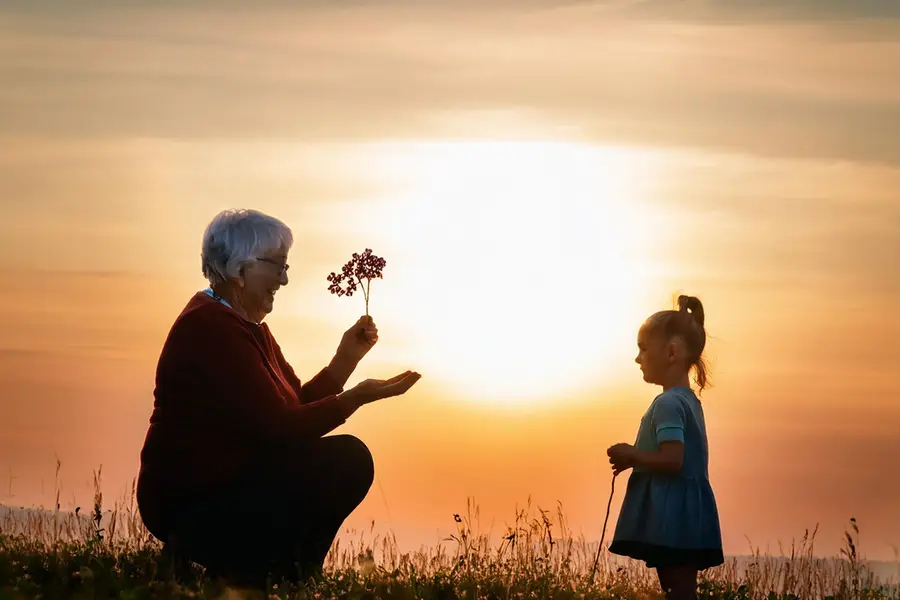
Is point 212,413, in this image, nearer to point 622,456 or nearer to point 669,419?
point 622,456

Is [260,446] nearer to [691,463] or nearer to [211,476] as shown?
[211,476]

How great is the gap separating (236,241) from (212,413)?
1.09m

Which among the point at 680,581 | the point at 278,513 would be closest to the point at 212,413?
the point at 278,513

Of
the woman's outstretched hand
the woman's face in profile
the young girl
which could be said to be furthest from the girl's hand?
the woman's face in profile

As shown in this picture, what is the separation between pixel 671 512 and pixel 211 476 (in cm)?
294

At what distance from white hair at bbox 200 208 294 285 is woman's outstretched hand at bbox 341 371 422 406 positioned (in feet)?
3.44

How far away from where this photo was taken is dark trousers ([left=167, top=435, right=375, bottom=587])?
6863mm

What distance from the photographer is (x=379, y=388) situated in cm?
700

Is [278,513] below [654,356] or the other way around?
below

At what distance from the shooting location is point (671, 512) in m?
7.40

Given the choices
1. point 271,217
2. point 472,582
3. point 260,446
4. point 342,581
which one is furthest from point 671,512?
point 271,217

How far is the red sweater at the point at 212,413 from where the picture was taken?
675cm

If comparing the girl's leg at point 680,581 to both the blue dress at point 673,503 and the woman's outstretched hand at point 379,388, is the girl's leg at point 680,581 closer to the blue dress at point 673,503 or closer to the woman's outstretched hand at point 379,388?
the blue dress at point 673,503

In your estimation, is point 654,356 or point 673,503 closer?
point 673,503
